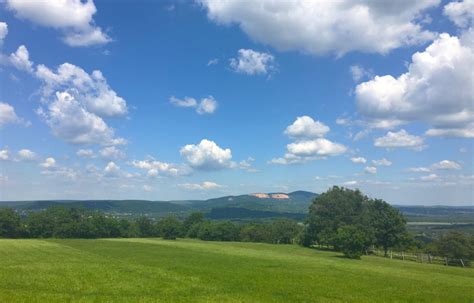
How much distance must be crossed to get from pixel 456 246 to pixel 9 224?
14551 centimetres

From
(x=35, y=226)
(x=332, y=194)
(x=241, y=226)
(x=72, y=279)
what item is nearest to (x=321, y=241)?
(x=332, y=194)

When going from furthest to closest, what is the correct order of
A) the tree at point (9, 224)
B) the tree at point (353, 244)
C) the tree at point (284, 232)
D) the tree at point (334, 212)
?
the tree at point (9, 224) → the tree at point (284, 232) → the tree at point (334, 212) → the tree at point (353, 244)

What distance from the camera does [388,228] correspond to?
336 feet

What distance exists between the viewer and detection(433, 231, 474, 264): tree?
83188 millimetres

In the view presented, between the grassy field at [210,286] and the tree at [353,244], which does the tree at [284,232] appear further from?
the grassy field at [210,286]

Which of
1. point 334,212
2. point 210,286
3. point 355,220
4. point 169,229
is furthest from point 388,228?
point 169,229

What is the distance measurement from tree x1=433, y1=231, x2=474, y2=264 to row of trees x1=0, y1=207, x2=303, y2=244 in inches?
2189

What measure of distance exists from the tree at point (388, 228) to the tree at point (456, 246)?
12.9 meters

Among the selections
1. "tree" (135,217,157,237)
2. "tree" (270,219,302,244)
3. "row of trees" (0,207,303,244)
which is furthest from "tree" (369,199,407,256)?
"tree" (135,217,157,237)

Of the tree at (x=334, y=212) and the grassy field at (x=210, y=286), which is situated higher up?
the tree at (x=334, y=212)

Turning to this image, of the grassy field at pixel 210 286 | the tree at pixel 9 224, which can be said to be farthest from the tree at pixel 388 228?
the tree at pixel 9 224

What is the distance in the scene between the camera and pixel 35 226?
150625 mm

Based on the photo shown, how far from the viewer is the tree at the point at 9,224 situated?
144250 millimetres

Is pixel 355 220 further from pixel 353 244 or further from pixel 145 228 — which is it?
pixel 145 228
